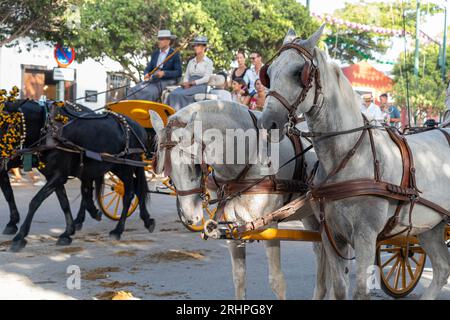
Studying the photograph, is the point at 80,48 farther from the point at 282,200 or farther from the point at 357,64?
the point at 357,64

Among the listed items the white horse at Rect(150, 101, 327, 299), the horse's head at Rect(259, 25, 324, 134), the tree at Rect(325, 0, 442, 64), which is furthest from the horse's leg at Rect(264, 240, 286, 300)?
the tree at Rect(325, 0, 442, 64)

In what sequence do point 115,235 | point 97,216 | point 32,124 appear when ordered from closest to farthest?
point 32,124
point 115,235
point 97,216

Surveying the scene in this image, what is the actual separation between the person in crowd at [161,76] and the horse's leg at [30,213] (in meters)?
2.14

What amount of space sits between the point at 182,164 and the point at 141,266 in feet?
10.8

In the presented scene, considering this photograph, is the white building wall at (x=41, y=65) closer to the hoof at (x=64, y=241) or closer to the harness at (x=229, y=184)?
the hoof at (x=64, y=241)

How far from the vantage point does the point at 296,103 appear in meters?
4.34

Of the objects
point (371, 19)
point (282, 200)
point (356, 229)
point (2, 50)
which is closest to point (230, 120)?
point (282, 200)

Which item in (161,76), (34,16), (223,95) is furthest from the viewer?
(34,16)

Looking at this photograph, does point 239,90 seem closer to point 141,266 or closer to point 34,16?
point 141,266

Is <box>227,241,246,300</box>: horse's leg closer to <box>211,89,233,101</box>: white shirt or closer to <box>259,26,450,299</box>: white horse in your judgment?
<box>259,26,450,299</box>: white horse

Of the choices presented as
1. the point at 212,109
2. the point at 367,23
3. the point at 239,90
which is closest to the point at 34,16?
the point at 239,90

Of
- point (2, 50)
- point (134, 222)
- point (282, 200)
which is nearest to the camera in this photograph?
point (282, 200)

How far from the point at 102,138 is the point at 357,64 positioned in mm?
40810

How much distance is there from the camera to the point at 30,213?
897 centimetres
